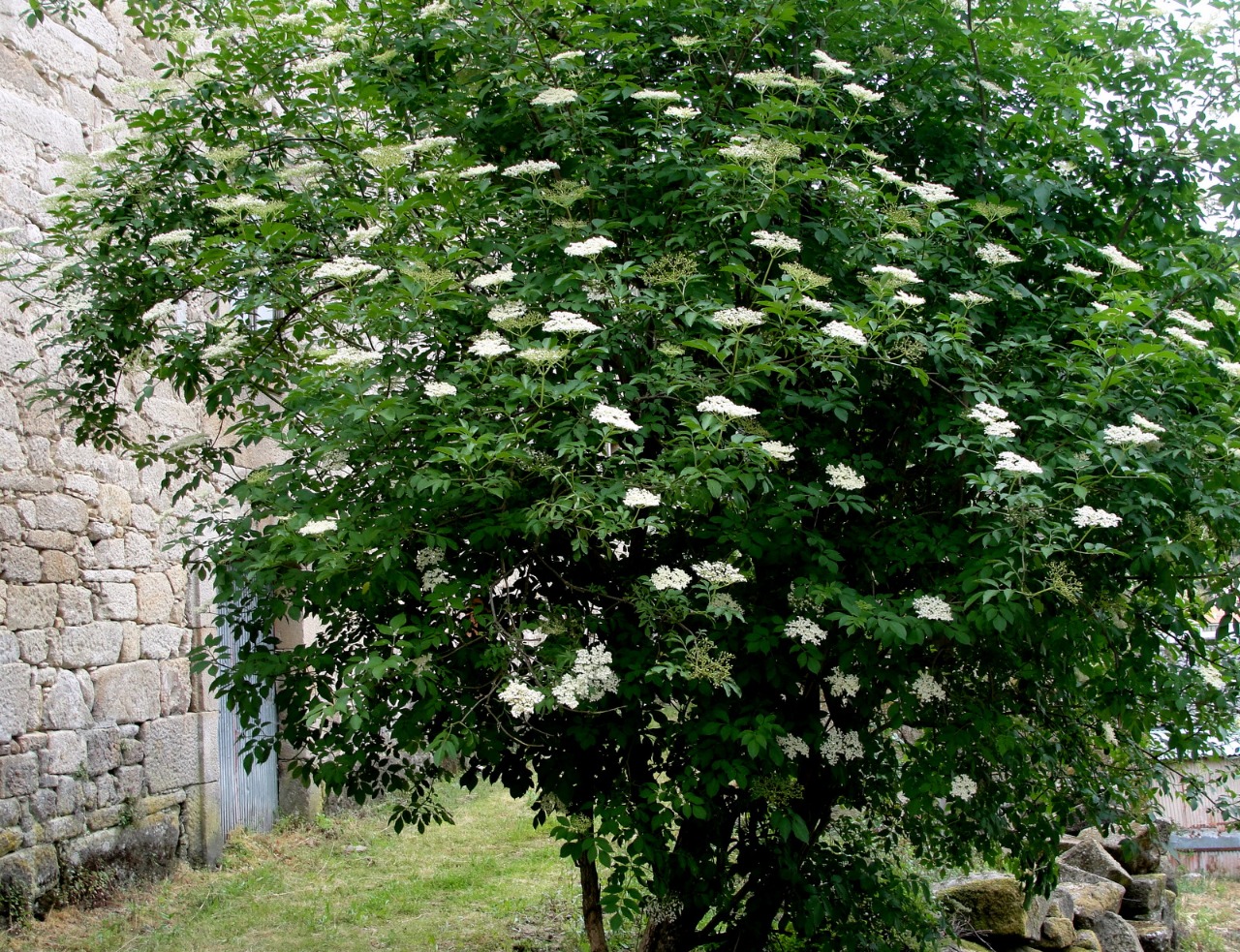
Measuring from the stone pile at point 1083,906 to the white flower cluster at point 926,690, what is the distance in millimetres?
1779

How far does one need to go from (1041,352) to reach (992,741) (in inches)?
52.3

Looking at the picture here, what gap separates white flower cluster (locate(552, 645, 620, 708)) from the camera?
9.14 ft

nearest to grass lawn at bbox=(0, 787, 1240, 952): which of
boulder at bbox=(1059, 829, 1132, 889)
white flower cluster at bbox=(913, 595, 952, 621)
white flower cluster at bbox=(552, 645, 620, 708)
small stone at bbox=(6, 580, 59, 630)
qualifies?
boulder at bbox=(1059, 829, 1132, 889)

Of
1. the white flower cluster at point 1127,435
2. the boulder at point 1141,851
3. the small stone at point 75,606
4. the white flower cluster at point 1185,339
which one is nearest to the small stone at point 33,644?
the small stone at point 75,606

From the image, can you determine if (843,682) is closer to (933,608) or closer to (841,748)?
(841,748)

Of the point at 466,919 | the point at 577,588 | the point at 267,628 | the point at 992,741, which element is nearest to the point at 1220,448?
the point at 992,741

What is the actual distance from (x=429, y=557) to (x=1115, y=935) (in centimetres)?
473

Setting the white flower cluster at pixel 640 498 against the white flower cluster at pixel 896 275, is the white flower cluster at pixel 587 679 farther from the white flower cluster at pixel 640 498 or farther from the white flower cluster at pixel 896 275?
the white flower cluster at pixel 896 275

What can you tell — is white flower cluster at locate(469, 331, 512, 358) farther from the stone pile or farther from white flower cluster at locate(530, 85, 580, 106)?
the stone pile

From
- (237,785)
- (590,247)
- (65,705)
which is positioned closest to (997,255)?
(590,247)

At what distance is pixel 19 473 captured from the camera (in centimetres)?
515

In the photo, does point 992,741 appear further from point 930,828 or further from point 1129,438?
point 1129,438

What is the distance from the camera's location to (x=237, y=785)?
6.70 meters

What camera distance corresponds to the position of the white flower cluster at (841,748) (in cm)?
360
